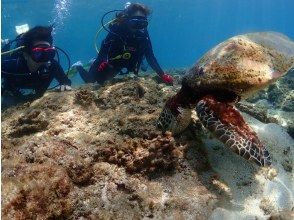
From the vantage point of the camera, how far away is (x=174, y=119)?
4004 millimetres

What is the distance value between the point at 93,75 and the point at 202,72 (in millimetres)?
5900

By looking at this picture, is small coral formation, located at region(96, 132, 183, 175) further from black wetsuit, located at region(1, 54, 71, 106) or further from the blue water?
the blue water

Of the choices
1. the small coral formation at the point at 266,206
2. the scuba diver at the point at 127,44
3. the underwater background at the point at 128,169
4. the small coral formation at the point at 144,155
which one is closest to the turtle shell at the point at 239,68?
the underwater background at the point at 128,169

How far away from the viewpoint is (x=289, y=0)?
74.0m

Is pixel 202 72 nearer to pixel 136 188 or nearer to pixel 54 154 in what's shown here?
pixel 136 188

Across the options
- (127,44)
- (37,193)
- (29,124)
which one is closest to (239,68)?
(37,193)

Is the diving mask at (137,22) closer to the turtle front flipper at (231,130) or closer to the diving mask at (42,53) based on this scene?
the diving mask at (42,53)

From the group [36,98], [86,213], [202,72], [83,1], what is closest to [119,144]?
[86,213]

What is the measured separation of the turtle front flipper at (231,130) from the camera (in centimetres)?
321

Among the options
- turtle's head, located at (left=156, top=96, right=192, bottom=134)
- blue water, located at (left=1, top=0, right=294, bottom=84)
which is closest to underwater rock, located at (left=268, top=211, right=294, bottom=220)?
turtle's head, located at (left=156, top=96, right=192, bottom=134)

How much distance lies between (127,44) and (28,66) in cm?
263

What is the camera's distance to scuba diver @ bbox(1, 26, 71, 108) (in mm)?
6801

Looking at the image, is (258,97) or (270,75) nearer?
(270,75)

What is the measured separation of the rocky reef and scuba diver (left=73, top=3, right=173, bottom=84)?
3716mm
